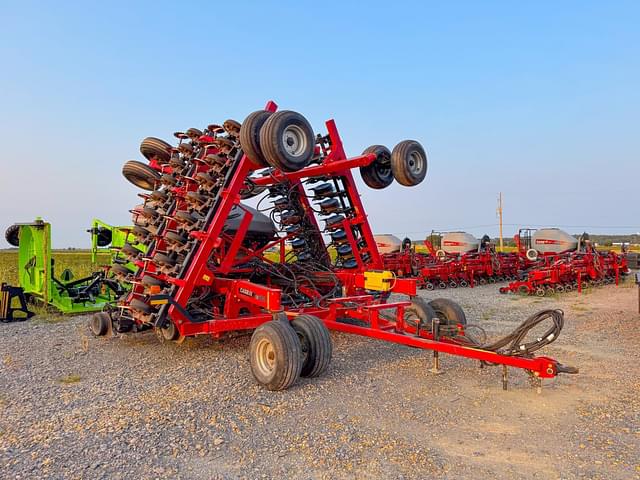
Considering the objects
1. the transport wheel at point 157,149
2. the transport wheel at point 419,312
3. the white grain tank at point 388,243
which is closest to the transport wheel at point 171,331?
the transport wheel at point 419,312

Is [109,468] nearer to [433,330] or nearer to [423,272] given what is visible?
[433,330]

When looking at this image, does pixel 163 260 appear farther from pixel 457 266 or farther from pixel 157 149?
pixel 457 266

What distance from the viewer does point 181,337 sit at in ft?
22.8

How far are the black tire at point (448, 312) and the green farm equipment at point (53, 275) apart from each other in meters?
6.64

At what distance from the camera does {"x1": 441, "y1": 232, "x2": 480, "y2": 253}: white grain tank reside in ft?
75.4

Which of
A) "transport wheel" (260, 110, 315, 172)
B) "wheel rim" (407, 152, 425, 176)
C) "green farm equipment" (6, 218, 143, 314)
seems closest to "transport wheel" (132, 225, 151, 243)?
"green farm equipment" (6, 218, 143, 314)

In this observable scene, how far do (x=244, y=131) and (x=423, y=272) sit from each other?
14.1m

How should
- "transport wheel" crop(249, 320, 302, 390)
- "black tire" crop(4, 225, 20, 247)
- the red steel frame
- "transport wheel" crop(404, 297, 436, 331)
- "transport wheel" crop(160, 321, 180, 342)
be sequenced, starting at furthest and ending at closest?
"black tire" crop(4, 225, 20, 247), "transport wheel" crop(404, 297, 436, 331), "transport wheel" crop(160, 321, 180, 342), the red steel frame, "transport wheel" crop(249, 320, 302, 390)

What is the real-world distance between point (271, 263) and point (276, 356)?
3669 mm

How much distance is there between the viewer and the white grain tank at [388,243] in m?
24.6

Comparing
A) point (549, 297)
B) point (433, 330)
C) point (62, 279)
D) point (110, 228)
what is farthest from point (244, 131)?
point (549, 297)

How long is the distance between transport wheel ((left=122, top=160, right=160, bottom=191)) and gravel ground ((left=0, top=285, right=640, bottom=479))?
3.21 meters

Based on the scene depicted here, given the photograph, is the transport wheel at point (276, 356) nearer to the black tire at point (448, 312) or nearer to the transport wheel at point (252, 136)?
the transport wheel at point (252, 136)

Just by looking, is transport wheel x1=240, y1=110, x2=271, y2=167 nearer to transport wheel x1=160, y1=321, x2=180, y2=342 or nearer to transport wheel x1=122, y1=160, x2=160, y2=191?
transport wheel x1=160, y1=321, x2=180, y2=342
